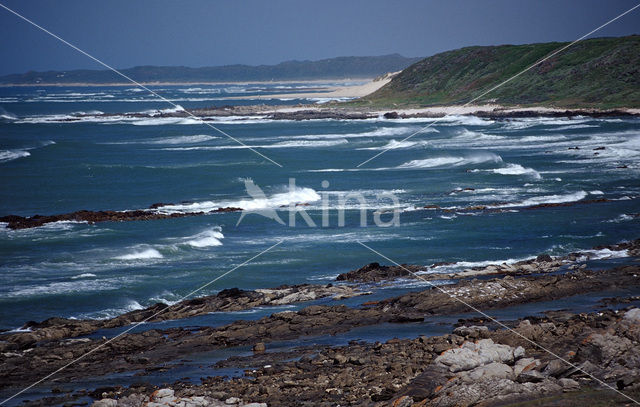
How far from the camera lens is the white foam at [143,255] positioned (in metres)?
18.0

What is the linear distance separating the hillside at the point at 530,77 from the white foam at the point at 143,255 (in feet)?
149

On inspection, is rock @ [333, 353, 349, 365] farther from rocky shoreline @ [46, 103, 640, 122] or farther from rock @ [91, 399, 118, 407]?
rocky shoreline @ [46, 103, 640, 122]

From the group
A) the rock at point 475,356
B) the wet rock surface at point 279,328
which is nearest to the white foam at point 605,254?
the wet rock surface at point 279,328

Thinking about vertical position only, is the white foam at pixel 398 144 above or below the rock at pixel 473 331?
above

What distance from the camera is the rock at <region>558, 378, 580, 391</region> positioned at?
7359mm

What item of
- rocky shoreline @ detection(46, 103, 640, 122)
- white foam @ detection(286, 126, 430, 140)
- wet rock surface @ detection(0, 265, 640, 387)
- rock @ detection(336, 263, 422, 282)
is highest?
rocky shoreline @ detection(46, 103, 640, 122)

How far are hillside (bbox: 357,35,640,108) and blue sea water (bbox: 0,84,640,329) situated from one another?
11.0m

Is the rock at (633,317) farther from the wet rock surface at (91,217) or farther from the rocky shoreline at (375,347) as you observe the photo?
the wet rock surface at (91,217)

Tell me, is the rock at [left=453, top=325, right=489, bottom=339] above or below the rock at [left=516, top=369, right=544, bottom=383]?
below

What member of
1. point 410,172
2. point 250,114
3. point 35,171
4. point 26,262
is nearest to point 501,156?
point 410,172

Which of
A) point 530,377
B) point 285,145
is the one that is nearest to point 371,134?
point 285,145

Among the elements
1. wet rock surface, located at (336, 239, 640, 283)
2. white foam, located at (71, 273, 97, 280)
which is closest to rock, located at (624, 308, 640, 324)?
wet rock surface, located at (336, 239, 640, 283)

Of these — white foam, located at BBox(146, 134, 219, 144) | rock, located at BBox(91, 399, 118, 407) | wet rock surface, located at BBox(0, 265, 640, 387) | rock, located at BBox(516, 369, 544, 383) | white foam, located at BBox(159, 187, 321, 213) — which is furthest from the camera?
white foam, located at BBox(146, 134, 219, 144)

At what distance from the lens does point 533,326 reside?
10.2 m
